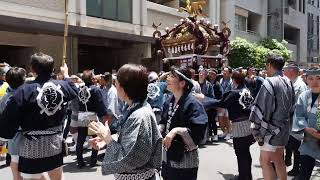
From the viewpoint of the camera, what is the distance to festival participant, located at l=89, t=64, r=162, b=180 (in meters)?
3.02

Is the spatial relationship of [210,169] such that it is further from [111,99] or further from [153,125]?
[153,125]

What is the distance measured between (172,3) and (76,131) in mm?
18340

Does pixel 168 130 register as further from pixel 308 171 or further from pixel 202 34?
pixel 202 34

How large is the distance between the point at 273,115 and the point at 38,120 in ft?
9.35

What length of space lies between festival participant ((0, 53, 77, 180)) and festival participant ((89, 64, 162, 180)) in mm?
1553

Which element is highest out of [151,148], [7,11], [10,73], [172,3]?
[172,3]

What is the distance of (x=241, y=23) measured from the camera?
33.2 meters

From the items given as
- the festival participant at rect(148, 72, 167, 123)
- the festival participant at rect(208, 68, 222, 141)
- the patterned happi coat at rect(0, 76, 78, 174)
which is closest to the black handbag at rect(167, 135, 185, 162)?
the patterned happi coat at rect(0, 76, 78, 174)

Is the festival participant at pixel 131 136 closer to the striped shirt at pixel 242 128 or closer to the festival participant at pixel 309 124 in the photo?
the festival participant at pixel 309 124

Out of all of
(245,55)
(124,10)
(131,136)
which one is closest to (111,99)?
(131,136)

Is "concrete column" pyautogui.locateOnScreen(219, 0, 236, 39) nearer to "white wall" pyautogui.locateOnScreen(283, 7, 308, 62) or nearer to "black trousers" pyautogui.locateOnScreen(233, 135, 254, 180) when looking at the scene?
"white wall" pyautogui.locateOnScreen(283, 7, 308, 62)

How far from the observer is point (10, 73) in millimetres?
5844

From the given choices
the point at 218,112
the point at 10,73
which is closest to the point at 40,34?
the point at 218,112

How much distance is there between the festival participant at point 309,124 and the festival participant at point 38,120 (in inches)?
107
